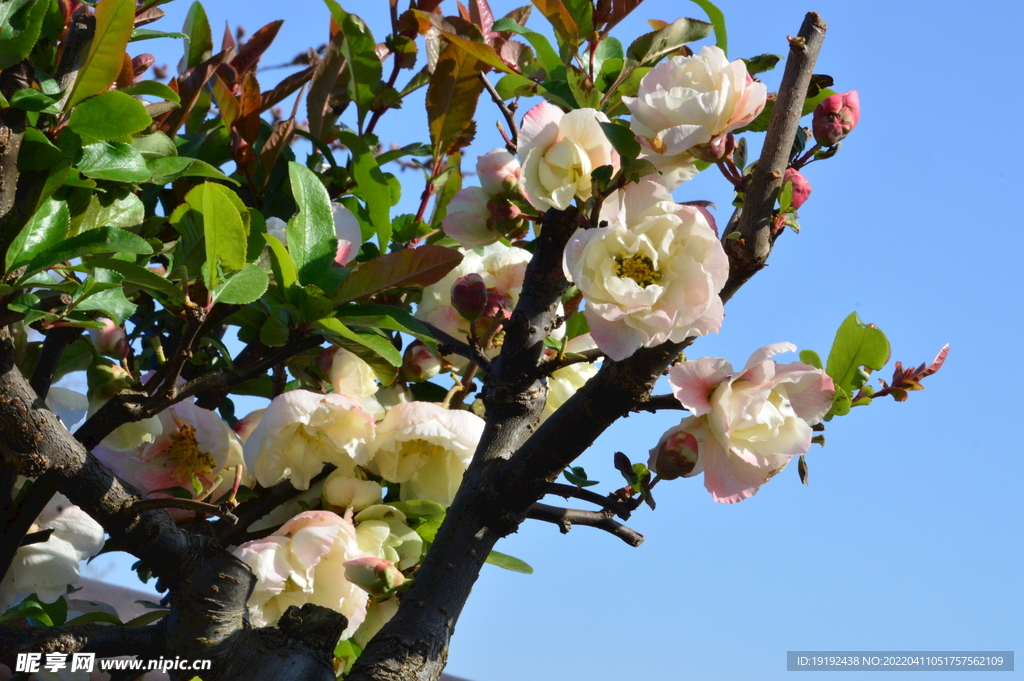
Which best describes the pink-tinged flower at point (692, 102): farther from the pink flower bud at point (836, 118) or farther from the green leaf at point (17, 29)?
the green leaf at point (17, 29)

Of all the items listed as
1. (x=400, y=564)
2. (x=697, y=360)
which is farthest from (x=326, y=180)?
(x=697, y=360)

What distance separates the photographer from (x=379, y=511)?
1.00 m

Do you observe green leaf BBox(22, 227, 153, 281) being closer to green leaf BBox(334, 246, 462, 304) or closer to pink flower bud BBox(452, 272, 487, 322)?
green leaf BBox(334, 246, 462, 304)

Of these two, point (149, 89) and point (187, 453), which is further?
point (187, 453)

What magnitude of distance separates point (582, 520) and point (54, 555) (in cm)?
65

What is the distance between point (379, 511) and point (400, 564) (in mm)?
70

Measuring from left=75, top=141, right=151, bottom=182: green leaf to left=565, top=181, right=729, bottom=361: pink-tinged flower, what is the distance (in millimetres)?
492

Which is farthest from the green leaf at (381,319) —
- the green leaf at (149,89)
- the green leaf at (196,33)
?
the green leaf at (196,33)

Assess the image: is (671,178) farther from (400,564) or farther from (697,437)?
(400,564)

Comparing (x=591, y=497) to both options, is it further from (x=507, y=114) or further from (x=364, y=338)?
(x=507, y=114)

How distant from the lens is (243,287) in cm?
76

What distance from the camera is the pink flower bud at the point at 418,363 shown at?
1.09m

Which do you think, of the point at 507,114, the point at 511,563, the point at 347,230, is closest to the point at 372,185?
the point at 347,230

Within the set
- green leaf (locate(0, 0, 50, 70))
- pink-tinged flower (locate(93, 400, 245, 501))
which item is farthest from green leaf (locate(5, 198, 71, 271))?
pink-tinged flower (locate(93, 400, 245, 501))
